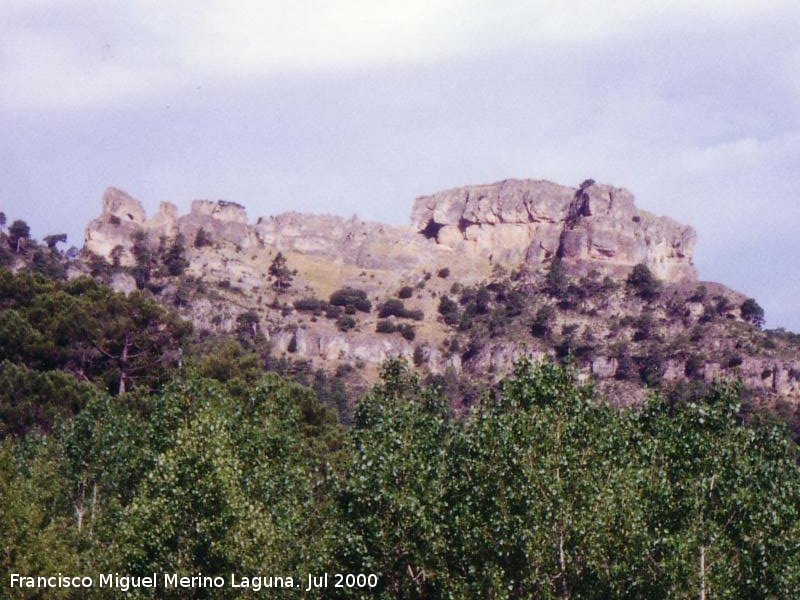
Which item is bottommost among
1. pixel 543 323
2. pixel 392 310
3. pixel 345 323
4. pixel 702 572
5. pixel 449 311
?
pixel 702 572

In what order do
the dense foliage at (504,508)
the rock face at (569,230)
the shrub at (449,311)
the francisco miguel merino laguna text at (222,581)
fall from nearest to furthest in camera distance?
the dense foliage at (504,508) < the francisco miguel merino laguna text at (222,581) < the shrub at (449,311) < the rock face at (569,230)

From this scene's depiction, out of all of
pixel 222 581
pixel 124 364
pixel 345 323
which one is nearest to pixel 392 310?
pixel 345 323

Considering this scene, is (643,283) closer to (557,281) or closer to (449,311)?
(557,281)

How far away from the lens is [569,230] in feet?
573

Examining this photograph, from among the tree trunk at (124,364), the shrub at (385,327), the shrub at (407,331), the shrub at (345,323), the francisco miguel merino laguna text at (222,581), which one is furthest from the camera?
the shrub at (385,327)

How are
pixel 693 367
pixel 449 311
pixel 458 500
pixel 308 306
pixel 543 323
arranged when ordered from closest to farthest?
pixel 458 500, pixel 693 367, pixel 543 323, pixel 308 306, pixel 449 311

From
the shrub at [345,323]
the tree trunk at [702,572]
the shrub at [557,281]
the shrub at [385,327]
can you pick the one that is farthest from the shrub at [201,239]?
the tree trunk at [702,572]

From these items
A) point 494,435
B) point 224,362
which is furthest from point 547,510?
point 224,362

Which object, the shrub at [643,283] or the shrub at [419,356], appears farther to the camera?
the shrub at [643,283]

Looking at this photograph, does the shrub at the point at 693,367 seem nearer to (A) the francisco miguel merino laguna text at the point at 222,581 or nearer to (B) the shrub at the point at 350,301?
(B) the shrub at the point at 350,301

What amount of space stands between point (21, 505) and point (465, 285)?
141839mm

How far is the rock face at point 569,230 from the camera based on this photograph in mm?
167625

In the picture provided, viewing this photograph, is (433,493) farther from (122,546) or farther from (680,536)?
(122,546)

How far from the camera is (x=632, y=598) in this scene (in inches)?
939
